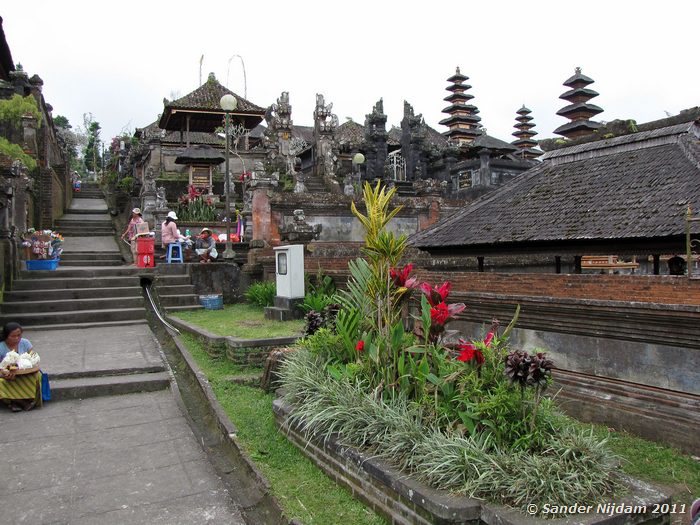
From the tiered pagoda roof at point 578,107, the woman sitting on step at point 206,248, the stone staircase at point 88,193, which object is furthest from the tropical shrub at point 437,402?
the tiered pagoda roof at point 578,107

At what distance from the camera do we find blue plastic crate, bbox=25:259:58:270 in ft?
40.4

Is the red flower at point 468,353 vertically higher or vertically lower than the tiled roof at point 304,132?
lower

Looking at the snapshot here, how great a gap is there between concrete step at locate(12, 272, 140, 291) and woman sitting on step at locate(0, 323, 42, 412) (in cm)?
585

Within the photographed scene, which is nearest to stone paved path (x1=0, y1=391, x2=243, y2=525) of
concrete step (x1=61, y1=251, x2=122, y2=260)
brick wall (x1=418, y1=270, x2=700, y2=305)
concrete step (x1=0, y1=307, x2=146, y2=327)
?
brick wall (x1=418, y1=270, x2=700, y2=305)

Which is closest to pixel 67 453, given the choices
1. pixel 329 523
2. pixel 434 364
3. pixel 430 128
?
pixel 329 523

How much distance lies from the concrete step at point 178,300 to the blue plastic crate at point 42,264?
8.54 feet

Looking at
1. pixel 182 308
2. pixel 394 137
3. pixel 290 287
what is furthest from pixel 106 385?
pixel 394 137

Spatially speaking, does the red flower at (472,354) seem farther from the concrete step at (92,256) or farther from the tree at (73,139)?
the tree at (73,139)

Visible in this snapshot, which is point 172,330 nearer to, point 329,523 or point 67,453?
point 67,453

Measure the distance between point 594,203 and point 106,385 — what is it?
21.6ft

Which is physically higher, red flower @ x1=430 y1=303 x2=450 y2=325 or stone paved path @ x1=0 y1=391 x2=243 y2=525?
red flower @ x1=430 y1=303 x2=450 y2=325

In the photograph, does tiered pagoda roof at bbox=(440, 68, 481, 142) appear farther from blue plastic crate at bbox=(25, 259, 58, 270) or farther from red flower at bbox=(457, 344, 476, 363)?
red flower at bbox=(457, 344, 476, 363)

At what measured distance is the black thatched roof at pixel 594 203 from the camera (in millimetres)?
6324

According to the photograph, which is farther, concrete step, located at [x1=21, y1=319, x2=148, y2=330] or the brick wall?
concrete step, located at [x1=21, y1=319, x2=148, y2=330]
